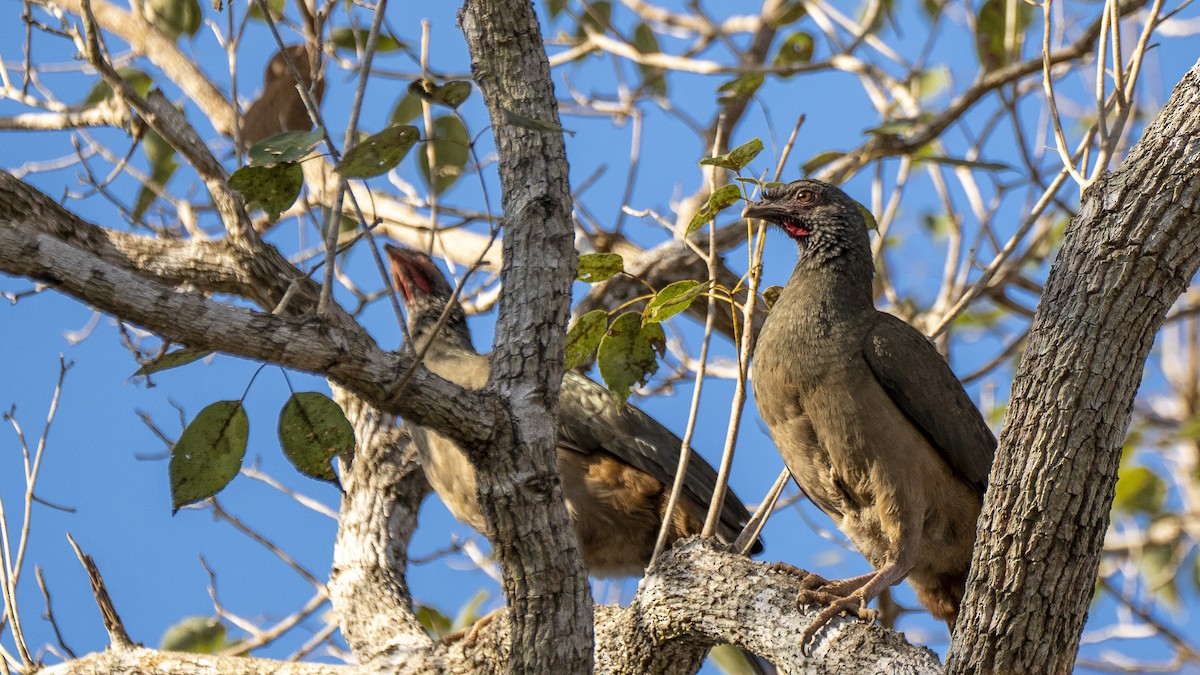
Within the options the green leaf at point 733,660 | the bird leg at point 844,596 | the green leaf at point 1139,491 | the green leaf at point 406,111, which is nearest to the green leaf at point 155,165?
the green leaf at point 406,111

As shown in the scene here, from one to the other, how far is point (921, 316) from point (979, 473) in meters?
3.00

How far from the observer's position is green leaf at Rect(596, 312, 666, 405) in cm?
365

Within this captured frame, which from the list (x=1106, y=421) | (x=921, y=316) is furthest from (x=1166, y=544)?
(x=1106, y=421)

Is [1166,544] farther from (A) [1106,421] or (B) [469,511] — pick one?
(A) [1106,421]

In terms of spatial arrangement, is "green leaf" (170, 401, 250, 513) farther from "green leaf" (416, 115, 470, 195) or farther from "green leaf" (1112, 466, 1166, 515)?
"green leaf" (1112, 466, 1166, 515)

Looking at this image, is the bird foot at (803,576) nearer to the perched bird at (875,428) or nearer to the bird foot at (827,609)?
the bird foot at (827,609)

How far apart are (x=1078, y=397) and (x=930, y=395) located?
126 centimetres

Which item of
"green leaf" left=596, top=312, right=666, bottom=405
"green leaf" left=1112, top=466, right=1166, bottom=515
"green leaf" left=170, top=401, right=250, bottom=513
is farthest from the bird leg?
"green leaf" left=1112, top=466, right=1166, bottom=515

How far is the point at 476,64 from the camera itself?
3.28 meters

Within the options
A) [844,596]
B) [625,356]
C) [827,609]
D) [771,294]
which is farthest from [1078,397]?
[771,294]

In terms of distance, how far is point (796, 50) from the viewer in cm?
603

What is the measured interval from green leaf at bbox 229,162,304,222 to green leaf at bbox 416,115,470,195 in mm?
1856

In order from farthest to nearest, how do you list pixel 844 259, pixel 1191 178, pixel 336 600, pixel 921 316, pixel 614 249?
pixel 921 316 → pixel 614 249 → pixel 336 600 → pixel 844 259 → pixel 1191 178

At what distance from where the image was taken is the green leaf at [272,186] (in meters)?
2.83
